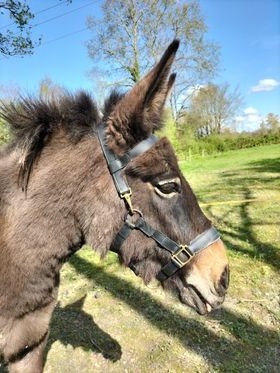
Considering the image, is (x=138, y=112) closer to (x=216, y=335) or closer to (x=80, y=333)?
(x=216, y=335)

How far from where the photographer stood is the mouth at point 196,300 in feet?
7.34

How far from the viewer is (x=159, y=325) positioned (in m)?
4.14

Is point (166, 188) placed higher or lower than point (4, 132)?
lower

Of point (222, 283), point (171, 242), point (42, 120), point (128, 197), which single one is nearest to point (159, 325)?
point (222, 283)

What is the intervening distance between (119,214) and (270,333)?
8.73 ft

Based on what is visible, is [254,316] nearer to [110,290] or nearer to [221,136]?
[110,290]

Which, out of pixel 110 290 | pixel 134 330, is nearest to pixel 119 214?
pixel 134 330

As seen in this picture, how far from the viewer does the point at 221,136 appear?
Result: 1874 inches

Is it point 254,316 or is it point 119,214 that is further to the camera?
point 254,316

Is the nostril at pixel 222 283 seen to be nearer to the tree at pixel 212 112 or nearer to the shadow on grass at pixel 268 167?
the shadow on grass at pixel 268 167

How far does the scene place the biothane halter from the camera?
2.14 m

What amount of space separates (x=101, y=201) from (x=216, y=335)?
8.21 feet

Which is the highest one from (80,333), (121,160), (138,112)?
(138,112)

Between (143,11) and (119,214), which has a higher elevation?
(143,11)
